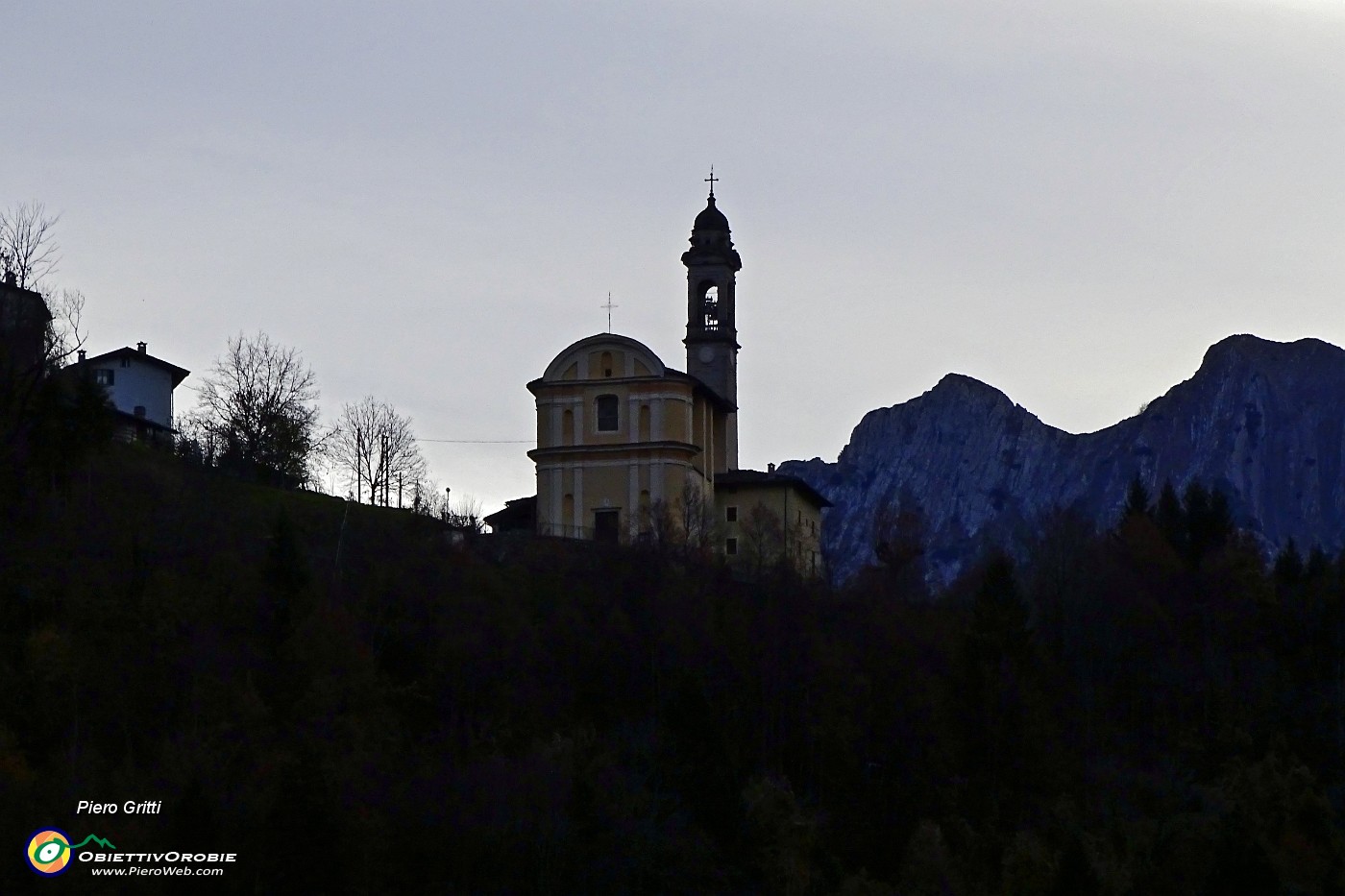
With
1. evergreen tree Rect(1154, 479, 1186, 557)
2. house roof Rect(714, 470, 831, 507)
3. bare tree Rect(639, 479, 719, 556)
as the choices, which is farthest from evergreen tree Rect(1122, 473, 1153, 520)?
bare tree Rect(639, 479, 719, 556)

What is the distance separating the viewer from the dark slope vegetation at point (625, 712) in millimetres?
43469

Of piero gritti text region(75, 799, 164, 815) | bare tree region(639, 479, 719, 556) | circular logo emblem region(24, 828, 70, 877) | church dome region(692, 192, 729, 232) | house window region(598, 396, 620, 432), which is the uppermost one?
church dome region(692, 192, 729, 232)

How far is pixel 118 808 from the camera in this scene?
3891 cm

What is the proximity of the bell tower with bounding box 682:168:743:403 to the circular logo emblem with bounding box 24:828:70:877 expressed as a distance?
145 feet

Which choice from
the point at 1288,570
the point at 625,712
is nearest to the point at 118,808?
the point at 625,712

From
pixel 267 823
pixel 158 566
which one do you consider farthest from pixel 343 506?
pixel 267 823

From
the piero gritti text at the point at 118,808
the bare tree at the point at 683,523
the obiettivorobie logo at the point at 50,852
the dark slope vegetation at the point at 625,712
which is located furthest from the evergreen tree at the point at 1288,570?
the obiettivorobie logo at the point at 50,852

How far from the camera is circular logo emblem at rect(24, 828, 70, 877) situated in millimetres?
36094

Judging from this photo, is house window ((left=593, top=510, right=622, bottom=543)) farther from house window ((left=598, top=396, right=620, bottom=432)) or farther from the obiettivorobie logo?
the obiettivorobie logo

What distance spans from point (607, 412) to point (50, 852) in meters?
37.5

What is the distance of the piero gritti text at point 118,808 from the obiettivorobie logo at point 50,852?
1540 millimetres

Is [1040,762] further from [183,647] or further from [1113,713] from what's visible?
[183,647]

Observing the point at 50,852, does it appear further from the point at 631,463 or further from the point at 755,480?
the point at 755,480

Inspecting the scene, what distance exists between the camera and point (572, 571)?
61.0m
